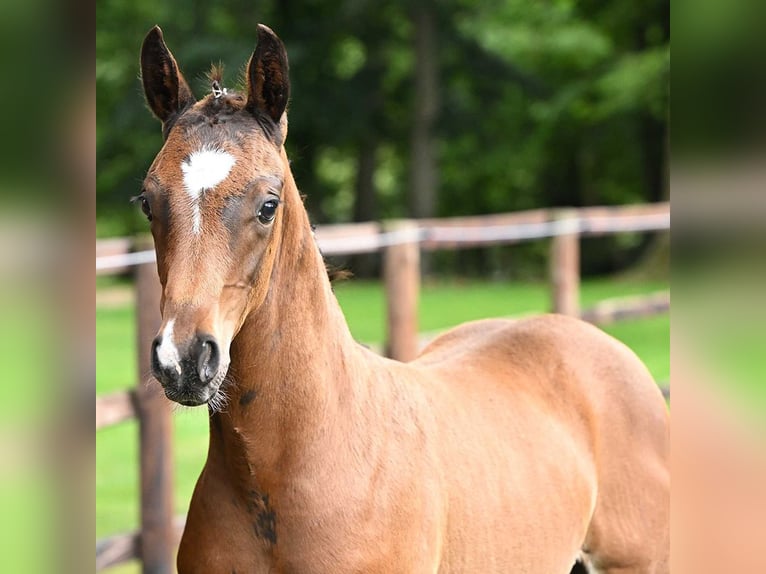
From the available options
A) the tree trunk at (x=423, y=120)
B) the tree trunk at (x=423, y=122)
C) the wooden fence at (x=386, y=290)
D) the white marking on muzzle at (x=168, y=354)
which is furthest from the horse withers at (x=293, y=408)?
the tree trunk at (x=423, y=120)

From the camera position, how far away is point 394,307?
18.5 feet

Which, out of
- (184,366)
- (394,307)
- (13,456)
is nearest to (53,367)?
(13,456)

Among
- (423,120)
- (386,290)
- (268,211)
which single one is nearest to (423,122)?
(423,120)

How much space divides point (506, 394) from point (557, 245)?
174 inches

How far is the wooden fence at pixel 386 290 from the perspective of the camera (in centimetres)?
413

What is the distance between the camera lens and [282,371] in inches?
88.7

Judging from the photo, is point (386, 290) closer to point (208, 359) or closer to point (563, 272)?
point (563, 272)

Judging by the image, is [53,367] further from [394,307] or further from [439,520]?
[394,307]

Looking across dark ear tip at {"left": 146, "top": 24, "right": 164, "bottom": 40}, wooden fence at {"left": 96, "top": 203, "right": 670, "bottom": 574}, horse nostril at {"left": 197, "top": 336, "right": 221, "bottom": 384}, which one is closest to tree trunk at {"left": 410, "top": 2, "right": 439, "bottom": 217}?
wooden fence at {"left": 96, "top": 203, "right": 670, "bottom": 574}

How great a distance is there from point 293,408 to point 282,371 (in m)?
0.09

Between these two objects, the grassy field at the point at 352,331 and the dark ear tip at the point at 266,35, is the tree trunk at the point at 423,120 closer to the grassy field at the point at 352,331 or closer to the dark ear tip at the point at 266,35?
the grassy field at the point at 352,331

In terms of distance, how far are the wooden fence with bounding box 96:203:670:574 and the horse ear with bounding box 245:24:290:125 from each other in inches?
51.3

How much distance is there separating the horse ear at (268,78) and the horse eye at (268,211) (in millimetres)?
259

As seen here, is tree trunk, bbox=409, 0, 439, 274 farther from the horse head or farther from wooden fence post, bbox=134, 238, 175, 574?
the horse head
